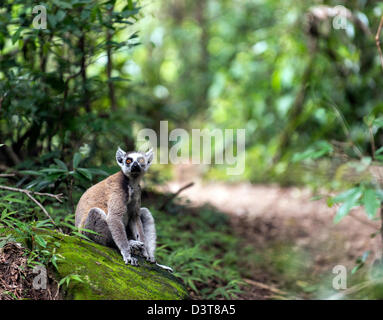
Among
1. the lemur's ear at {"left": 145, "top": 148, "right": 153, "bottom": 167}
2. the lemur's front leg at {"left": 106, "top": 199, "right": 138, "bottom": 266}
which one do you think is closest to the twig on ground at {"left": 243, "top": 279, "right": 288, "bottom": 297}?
the lemur's front leg at {"left": 106, "top": 199, "right": 138, "bottom": 266}

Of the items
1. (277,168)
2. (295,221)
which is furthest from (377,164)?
(295,221)

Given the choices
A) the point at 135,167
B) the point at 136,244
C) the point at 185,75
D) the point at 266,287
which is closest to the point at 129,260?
the point at 136,244

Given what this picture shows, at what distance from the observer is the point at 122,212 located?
2537mm

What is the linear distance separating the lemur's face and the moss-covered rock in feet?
1.69

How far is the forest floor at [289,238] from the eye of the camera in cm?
426

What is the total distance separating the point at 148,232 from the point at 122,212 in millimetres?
252

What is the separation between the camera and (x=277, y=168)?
6312 millimetres

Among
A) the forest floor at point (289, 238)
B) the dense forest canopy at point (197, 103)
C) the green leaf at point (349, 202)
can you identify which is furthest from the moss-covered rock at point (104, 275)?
the forest floor at point (289, 238)

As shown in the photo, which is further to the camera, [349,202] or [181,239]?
[181,239]

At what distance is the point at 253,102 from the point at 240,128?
59 centimetres

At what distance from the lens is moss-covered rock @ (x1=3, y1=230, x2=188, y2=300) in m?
2.18

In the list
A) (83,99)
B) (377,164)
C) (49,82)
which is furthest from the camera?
(83,99)

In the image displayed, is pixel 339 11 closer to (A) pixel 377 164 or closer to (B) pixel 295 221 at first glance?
(A) pixel 377 164

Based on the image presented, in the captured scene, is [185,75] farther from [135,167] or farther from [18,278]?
[18,278]
